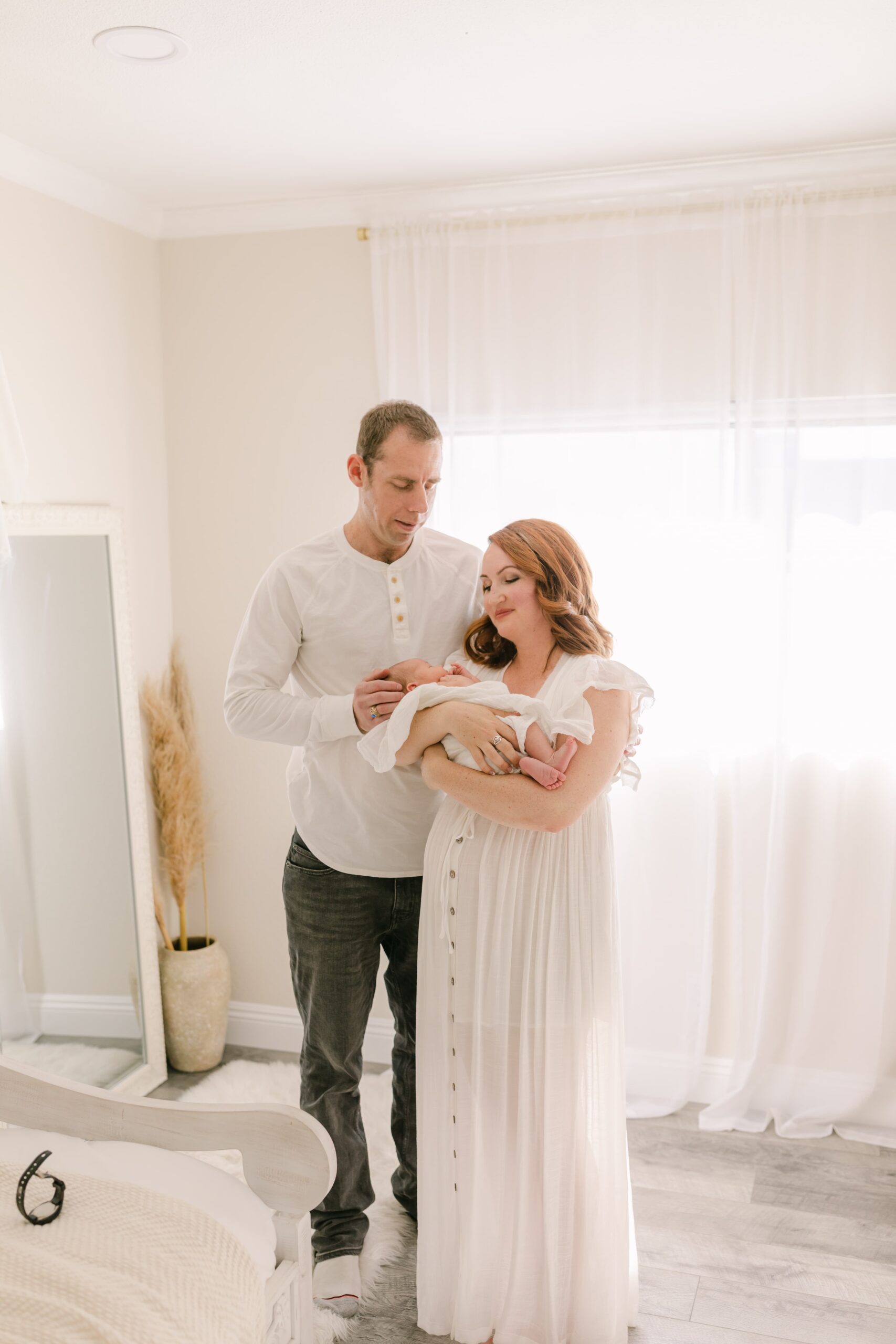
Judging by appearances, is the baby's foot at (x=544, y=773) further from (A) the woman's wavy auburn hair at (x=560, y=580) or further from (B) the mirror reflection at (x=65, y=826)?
(B) the mirror reflection at (x=65, y=826)

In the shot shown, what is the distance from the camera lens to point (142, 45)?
213 centimetres

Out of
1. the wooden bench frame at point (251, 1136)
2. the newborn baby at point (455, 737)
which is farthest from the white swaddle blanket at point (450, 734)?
the wooden bench frame at point (251, 1136)

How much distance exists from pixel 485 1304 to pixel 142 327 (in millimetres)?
2835

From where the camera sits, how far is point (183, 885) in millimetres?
3365

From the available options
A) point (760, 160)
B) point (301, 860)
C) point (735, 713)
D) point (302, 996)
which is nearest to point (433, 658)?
point (301, 860)

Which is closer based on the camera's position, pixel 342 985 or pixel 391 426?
pixel 391 426

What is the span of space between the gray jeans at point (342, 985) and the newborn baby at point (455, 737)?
0.37m

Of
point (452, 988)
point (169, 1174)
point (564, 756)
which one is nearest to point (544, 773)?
point (564, 756)

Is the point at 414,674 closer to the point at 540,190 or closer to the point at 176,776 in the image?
the point at 176,776

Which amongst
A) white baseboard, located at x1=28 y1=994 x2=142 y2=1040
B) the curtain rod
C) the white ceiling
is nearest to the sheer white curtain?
the curtain rod

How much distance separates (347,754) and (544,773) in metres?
0.52

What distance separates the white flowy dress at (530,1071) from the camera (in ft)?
6.32

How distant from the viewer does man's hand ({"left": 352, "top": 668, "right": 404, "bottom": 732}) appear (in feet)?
6.57

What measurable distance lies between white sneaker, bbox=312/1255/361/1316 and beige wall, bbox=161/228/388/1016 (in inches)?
43.8
